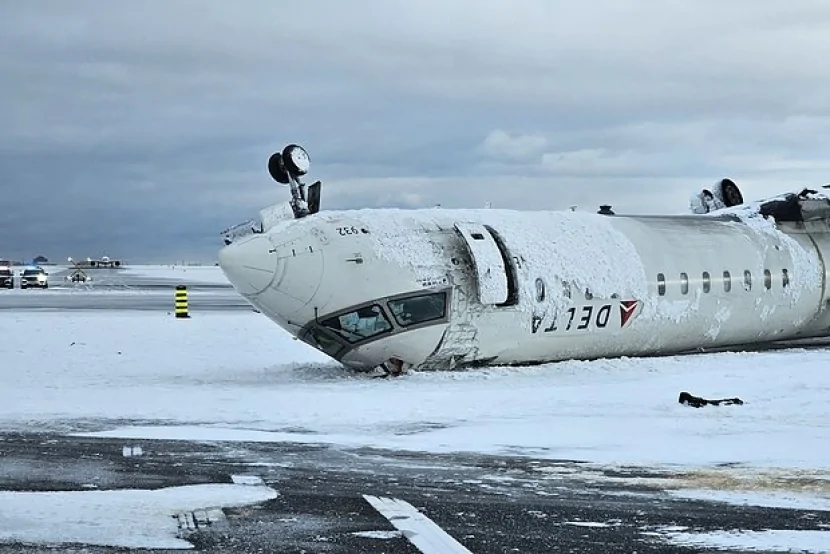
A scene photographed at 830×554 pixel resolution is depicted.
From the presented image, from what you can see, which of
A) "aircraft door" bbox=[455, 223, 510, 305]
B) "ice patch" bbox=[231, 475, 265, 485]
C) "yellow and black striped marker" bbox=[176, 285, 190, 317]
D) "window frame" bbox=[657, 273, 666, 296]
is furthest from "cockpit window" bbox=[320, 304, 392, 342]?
"yellow and black striped marker" bbox=[176, 285, 190, 317]

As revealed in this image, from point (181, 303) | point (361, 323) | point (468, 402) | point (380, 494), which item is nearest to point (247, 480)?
point (380, 494)

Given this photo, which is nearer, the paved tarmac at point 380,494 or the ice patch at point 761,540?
the ice patch at point 761,540

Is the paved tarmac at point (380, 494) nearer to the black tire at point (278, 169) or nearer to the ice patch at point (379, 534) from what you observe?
the ice patch at point (379, 534)

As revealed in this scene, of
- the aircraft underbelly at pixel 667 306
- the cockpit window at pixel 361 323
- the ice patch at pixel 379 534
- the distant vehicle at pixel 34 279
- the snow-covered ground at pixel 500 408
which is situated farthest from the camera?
the distant vehicle at pixel 34 279

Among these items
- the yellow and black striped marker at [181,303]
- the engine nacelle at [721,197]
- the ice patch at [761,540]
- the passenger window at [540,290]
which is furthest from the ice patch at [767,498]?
the yellow and black striped marker at [181,303]

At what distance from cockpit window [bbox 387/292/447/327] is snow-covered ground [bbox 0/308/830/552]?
1.14 metres

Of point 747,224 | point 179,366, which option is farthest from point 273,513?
point 747,224

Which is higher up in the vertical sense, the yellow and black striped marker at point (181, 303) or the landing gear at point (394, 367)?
the yellow and black striped marker at point (181, 303)

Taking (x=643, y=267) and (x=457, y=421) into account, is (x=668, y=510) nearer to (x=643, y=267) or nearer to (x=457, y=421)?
(x=457, y=421)

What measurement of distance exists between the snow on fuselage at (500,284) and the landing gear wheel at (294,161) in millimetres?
977

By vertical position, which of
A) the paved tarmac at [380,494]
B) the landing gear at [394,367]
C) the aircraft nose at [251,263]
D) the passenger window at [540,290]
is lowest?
the paved tarmac at [380,494]

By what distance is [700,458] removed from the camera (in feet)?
38.4

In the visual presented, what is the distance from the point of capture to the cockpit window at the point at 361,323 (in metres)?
20.0

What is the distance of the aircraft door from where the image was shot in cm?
2062
